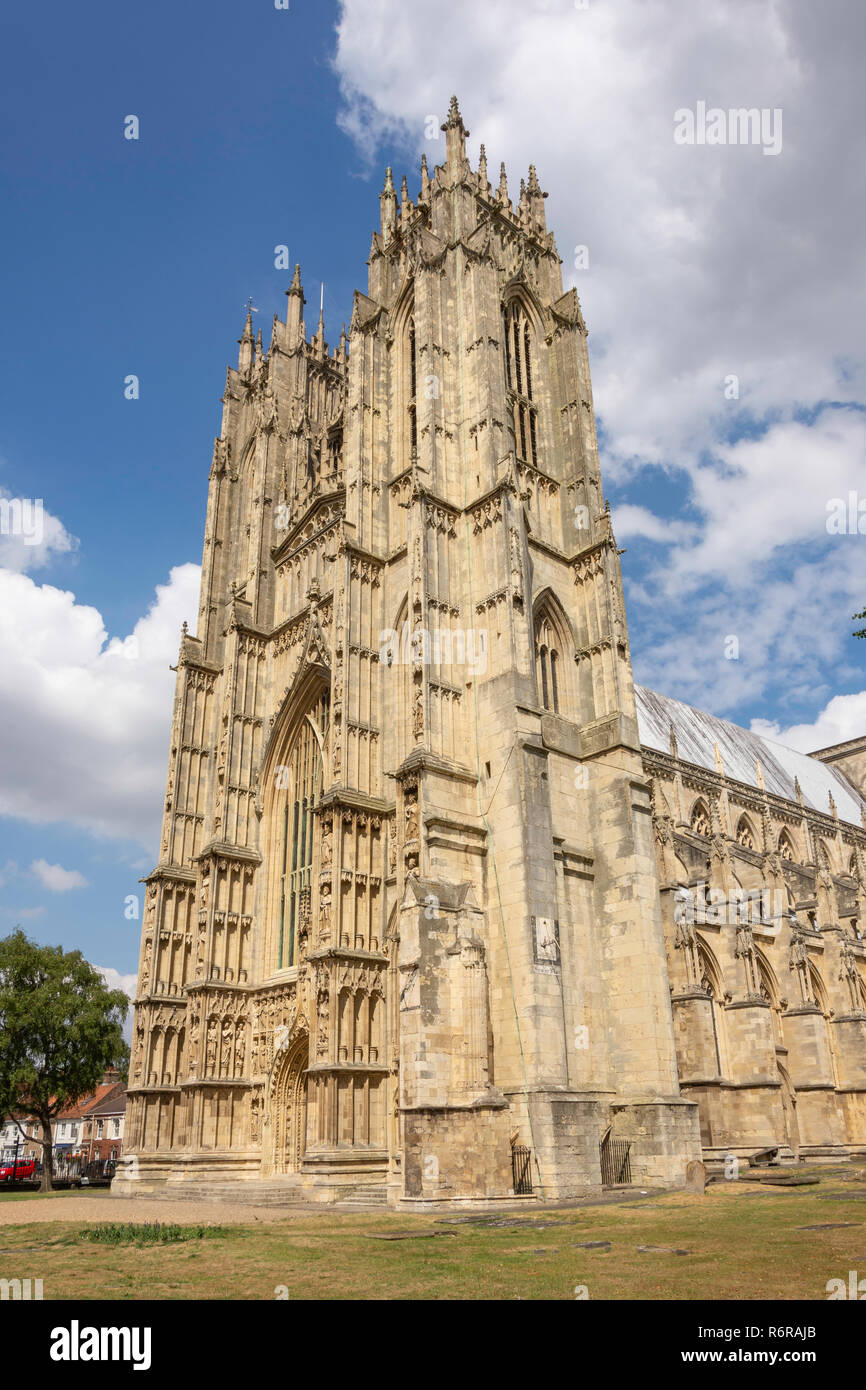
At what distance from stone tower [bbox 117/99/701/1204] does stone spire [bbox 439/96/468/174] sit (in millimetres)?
120

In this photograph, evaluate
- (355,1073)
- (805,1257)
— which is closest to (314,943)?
(355,1073)

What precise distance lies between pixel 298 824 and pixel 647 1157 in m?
15.0

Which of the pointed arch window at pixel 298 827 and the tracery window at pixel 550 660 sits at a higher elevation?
the tracery window at pixel 550 660

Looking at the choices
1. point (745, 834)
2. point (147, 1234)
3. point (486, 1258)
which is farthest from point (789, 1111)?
point (486, 1258)

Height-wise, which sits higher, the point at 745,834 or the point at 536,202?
the point at 536,202

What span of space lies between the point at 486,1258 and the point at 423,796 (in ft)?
44.5

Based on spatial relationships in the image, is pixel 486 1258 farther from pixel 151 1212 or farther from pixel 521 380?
pixel 521 380

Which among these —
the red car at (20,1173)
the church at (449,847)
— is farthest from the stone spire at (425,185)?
the red car at (20,1173)

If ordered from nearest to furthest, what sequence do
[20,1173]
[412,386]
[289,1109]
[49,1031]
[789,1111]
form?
[289,1109] → [789,1111] → [412,386] → [49,1031] → [20,1173]

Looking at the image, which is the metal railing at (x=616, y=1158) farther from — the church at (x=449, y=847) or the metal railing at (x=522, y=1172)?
the metal railing at (x=522, y=1172)

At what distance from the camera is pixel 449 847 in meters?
23.7

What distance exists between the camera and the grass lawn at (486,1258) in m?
8.81

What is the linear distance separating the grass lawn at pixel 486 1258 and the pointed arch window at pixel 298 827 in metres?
14.3

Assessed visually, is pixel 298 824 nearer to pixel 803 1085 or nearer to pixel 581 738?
pixel 581 738
